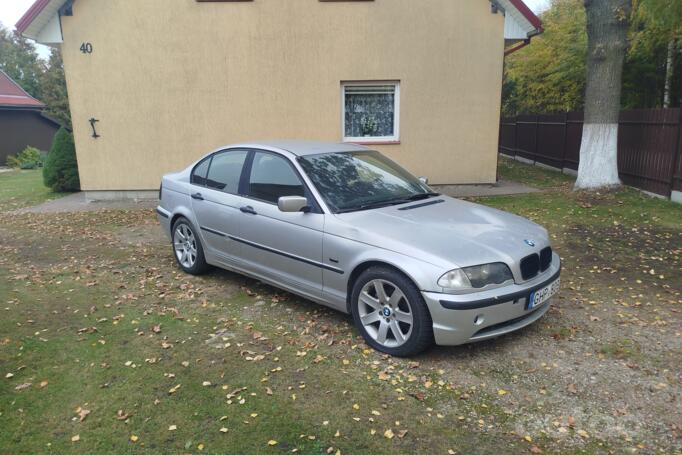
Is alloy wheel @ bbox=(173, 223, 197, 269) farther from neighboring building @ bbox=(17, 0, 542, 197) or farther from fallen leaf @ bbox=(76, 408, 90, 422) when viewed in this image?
neighboring building @ bbox=(17, 0, 542, 197)

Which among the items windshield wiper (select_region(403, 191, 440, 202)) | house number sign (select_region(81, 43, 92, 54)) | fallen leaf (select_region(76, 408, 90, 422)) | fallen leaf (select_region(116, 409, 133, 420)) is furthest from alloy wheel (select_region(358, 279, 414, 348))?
house number sign (select_region(81, 43, 92, 54))

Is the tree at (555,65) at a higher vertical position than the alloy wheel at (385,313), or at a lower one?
higher

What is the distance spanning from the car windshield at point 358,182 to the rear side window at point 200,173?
5.04ft

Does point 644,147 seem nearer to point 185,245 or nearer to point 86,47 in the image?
point 185,245

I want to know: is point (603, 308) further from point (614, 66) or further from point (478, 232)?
point (614, 66)

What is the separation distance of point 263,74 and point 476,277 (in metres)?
8.96

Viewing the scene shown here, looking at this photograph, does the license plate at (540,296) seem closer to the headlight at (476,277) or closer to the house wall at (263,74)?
the headlight at (476,277)

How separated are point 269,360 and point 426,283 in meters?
1.40

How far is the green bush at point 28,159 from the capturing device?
24109 millimetres

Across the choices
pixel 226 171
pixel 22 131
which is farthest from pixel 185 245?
pixel 22 131

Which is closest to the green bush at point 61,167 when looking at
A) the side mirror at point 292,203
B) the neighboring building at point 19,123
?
the side mirror at point 292,203

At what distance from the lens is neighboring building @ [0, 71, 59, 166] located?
84.4ft

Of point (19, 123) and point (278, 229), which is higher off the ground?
point (19, 123)

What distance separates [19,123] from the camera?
26609 millimetres
